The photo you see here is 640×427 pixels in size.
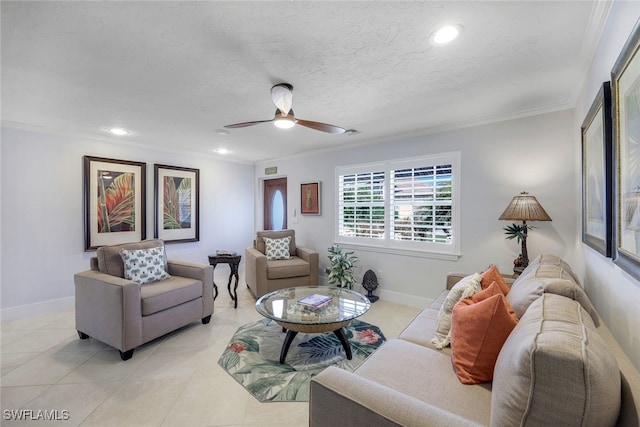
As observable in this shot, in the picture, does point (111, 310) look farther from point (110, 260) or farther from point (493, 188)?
point (493, 188)

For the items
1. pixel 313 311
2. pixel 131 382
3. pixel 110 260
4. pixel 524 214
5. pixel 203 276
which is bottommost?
pixel 131 382

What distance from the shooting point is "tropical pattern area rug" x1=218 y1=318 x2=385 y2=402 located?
193 cm

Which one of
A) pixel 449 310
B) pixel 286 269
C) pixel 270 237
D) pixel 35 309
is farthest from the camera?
pixel 270 237

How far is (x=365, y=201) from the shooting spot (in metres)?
4.04

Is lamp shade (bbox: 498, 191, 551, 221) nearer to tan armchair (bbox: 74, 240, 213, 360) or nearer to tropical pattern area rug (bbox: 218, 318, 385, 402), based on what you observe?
tropical pattern area rug (bbox: 218, 318, 385, 402)

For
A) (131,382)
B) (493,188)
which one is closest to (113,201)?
(131,382)

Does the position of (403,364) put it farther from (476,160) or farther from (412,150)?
(412,150)

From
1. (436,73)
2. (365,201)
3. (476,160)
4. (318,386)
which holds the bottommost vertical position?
(318,386)

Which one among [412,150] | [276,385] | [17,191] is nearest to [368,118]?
[412,150]

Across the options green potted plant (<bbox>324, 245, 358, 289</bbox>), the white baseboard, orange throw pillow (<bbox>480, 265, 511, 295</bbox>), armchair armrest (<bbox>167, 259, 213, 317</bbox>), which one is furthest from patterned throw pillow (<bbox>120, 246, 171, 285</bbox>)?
orange throw pillow (<bbox>480, 265, 511, 295</bbox>)

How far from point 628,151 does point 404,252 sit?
8.71ft

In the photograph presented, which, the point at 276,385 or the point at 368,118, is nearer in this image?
the point at 276,385

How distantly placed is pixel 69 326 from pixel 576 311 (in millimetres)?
4214

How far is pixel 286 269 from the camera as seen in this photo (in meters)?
→ 3.75
